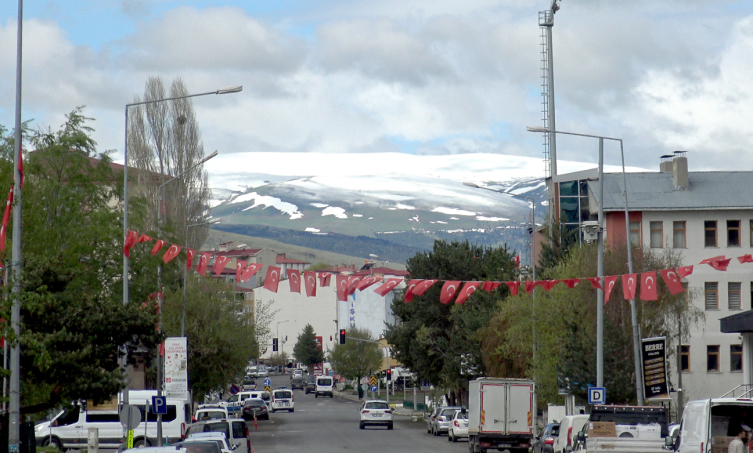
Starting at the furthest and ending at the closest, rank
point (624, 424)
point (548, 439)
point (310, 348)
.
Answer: point (310, 348) → point (548, 439) → point (624, 424)

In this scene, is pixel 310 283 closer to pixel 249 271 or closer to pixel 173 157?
pixel 249 271

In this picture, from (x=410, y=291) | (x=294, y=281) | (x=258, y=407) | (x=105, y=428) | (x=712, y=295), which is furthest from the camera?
(x=258, y=407)

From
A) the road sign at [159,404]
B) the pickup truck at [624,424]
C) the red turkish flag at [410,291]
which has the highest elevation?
the red turkish flag at [410,291]

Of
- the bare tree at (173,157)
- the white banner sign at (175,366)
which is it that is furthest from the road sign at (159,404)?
the bare tree at (173,157)

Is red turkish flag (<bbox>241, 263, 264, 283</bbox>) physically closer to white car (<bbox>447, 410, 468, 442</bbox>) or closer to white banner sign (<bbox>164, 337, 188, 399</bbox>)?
white banner sign (<bbox>164, 337, 188, 399</bbox>)

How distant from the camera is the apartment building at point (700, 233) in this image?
5694 centimetres

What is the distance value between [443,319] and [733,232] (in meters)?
17.3

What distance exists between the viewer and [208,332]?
52.2 meters

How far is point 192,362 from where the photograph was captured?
52.1 meters

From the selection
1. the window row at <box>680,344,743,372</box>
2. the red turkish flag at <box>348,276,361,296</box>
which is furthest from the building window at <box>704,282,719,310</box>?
the red turkish flag at <box>348,276,361,296</box>

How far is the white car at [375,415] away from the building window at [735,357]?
19.1m

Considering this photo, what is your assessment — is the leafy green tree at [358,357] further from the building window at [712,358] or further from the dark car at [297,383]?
the building window at [712,358]

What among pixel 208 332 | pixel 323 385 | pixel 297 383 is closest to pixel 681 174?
pixel 208 332

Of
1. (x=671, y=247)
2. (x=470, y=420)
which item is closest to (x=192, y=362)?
(x=470, y=420)
